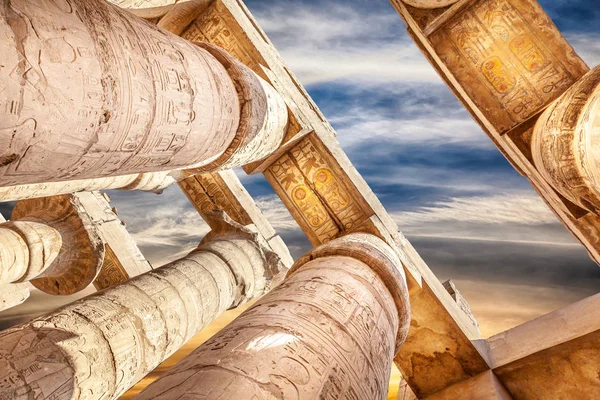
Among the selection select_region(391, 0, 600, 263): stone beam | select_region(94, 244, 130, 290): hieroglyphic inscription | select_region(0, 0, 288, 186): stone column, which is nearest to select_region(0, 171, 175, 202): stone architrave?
select_region(94, 244, 130, 290): hieroglyphic inscription

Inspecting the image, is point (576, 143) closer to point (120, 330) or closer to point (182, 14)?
point (120, 330)

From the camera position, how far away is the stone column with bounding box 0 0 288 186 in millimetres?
1261

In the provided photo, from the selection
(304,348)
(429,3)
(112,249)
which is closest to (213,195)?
(112,249)

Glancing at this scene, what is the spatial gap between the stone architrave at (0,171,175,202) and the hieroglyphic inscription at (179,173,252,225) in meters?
0.78

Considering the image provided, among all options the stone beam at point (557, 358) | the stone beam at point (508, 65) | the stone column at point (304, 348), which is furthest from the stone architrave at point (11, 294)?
the stone beam at point (508, 65)

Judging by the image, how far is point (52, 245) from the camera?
4.06m

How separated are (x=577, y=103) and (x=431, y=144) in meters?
11.6

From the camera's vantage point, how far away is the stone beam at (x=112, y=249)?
5422mm

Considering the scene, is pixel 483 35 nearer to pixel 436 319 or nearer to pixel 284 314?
pixel 436 319

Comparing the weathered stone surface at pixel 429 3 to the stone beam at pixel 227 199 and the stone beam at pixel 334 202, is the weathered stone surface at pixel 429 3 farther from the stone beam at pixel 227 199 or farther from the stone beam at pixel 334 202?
the stone beam at pixel 227 199

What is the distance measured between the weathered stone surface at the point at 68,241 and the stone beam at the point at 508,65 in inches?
205

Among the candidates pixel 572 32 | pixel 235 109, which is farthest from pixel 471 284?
pixel 235 109

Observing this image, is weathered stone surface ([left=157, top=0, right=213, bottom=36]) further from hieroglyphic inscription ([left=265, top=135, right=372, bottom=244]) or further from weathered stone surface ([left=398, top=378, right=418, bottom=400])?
weathered stone surface ([left=398, top=378, right=418, bottom=400])

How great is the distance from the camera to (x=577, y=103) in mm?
3330
